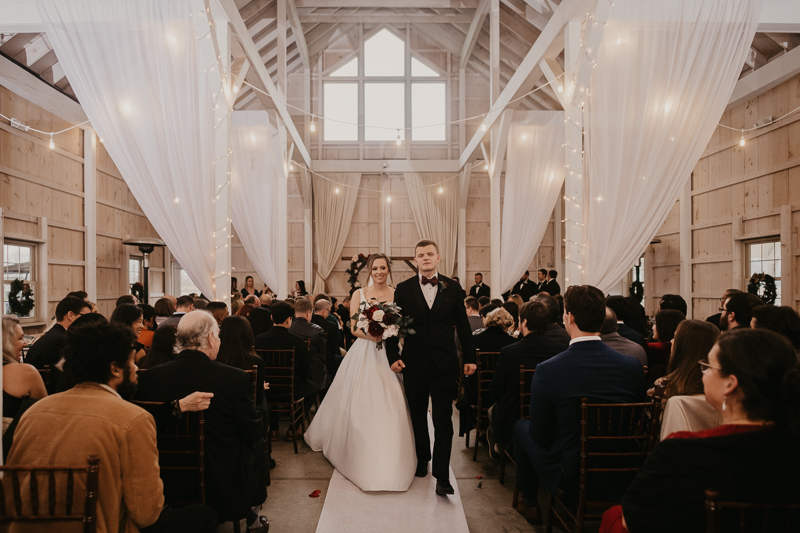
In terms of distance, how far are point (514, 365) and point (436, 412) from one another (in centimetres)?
57

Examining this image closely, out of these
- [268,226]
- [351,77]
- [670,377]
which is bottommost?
[670,377]

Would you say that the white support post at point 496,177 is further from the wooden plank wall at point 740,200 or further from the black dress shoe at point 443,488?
the black dress shoe at point 443,488

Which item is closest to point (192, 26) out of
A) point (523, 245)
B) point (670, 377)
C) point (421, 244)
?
point (421, 244)

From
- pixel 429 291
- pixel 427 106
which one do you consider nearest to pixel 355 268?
pixel 427 106

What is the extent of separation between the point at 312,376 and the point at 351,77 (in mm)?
10757

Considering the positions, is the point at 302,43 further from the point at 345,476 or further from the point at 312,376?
the point at 345,476

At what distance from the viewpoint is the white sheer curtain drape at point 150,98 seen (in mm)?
3695

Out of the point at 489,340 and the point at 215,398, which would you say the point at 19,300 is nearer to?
the point at 215,398

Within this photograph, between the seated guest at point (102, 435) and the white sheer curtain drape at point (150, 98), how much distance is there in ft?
8.78

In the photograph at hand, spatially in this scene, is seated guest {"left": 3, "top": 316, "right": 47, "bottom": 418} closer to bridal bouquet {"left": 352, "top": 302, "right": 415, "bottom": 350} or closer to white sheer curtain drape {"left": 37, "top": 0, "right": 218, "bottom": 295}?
bridal bouquet {"left": 352, "top": 302, "right": 415, "bottom": 350}

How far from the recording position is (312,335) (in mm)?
4555

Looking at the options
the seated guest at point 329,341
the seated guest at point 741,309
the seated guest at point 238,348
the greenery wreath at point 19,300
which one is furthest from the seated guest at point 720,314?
the greenery wreath at point 19,300

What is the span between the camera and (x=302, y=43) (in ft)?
38.9

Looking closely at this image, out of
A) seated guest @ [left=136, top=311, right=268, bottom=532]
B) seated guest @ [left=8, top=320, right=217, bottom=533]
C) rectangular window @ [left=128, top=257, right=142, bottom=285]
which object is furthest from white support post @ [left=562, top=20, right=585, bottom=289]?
rectangular window @ [left=128, top=257, right=142, bottom=285]
